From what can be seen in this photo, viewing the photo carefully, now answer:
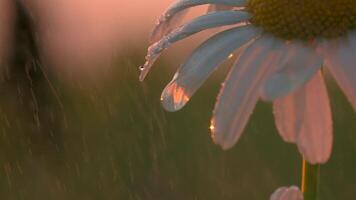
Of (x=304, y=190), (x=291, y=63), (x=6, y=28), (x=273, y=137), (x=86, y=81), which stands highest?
(x=291, y=63)

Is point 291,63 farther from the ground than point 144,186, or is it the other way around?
point 291,63

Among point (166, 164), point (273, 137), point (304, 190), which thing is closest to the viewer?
point (304, 190)

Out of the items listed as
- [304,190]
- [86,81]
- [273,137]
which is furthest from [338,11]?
[86,81]

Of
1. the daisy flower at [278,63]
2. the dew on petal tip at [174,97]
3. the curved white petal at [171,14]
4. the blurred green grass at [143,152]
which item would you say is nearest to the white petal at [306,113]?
the daisy flower at [278,63]

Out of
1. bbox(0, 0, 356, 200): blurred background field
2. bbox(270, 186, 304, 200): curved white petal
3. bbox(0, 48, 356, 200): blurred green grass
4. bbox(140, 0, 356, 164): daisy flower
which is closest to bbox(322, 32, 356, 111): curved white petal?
bbox(140, 0, 356, 164): daisy flower

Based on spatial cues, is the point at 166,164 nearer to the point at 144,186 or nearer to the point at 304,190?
the point at 144,186

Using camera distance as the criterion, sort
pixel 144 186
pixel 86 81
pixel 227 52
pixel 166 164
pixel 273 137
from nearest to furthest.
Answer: pixel 227 52 < pixel 144 186 < pixel 166 164 < pixel 273 137 < pixel 86 81

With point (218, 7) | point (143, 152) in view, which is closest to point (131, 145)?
Result: point (143, 152)
